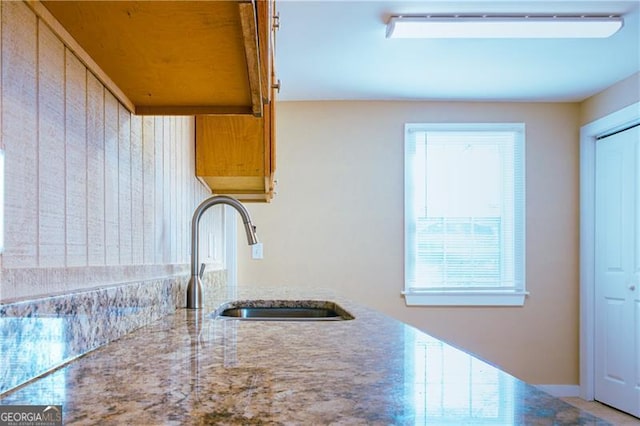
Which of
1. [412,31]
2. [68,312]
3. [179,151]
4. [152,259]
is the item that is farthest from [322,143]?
[68,312]

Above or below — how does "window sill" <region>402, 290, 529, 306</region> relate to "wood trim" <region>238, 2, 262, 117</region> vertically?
below

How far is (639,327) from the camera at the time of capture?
3707 mm

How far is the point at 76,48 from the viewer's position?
34.5 inches

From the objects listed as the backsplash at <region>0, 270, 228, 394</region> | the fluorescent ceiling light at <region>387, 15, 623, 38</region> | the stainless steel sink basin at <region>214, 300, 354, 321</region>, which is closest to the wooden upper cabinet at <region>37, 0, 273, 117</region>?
the backsplash at <region>0, 270, 228, 394</region>

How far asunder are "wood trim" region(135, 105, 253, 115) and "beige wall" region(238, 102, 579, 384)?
304 centimetres

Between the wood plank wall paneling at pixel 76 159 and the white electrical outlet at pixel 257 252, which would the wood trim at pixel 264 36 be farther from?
the white electrical outlet at pixel 257 252

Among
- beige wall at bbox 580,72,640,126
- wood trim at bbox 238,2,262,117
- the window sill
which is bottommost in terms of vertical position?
the window sill

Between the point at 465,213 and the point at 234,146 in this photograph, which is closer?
the point at 234,146

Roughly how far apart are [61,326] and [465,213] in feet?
12.9

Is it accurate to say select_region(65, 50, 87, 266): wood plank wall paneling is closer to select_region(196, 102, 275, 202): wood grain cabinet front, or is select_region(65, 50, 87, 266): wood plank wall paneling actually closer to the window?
select_region(196, 102, 275, 202): wood grain cabinet front

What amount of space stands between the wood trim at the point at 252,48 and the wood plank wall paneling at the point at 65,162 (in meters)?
0.28

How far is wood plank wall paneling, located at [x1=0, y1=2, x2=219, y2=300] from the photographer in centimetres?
68

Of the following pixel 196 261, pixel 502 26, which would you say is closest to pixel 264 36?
pixel 196 261

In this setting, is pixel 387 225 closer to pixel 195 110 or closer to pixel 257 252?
pixel 257 252
